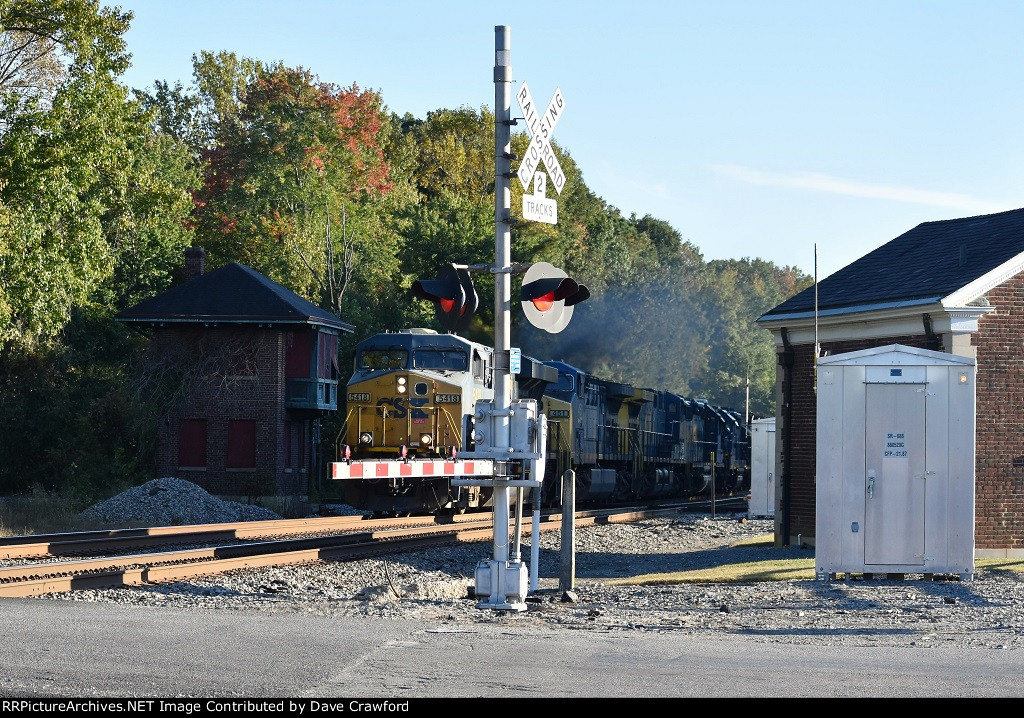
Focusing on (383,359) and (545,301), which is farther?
(383,359)

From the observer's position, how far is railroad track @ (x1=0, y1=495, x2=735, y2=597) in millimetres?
15216

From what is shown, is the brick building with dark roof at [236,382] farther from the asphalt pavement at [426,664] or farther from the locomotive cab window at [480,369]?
the asphalt pavement at [426,664]

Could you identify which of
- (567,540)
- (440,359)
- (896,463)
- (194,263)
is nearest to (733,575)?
(896,463)

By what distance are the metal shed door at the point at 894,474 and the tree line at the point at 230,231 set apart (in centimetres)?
2168

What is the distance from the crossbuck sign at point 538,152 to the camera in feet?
44.1

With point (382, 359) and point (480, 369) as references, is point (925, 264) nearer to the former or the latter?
point (480, 369)

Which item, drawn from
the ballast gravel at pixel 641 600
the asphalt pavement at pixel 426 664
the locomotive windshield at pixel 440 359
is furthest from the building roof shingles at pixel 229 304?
the asphalt pavement at pixel 426 664

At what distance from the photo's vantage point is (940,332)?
21.6m

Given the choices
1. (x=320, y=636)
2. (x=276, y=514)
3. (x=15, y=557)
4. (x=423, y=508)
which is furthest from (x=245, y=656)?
(x=276, y=514)

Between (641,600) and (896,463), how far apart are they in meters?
4.79

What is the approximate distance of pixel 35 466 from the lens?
45.0 m

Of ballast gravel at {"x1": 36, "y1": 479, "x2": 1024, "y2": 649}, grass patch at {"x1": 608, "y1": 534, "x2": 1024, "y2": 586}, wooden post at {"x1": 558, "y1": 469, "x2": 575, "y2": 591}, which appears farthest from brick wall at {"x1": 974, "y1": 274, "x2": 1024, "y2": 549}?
wooden post at {"x1": 558, "y1": 469, "x2": 575, "y2": 591}

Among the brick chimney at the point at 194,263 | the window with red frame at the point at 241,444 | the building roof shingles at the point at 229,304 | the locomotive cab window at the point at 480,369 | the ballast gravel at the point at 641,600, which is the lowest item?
the ballast gravel at the point at 641,600

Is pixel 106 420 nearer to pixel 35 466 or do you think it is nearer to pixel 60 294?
pixel 35 466
